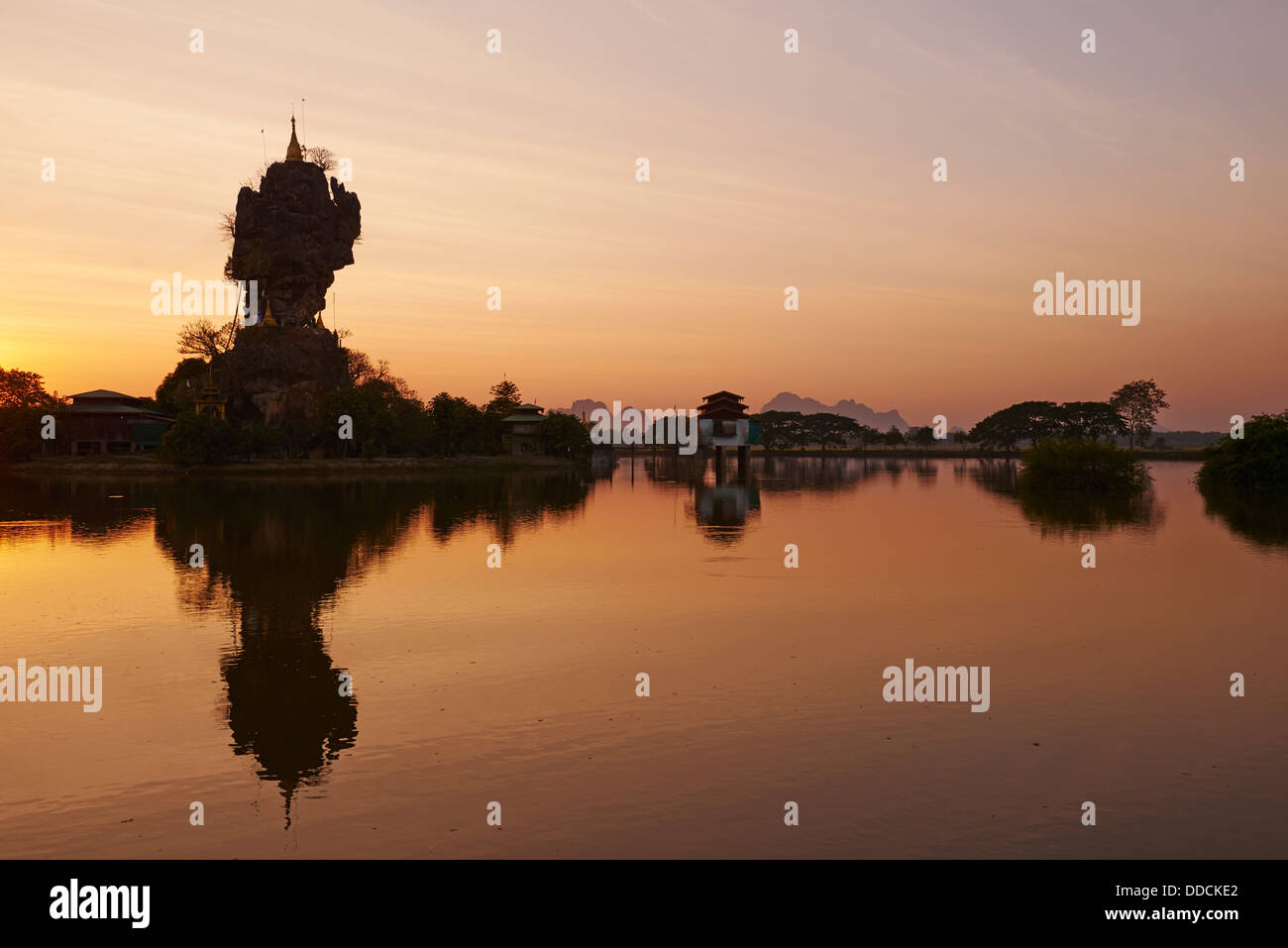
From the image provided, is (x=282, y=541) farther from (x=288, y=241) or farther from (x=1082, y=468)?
(x=288, y=241)

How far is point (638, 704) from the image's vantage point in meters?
16.2

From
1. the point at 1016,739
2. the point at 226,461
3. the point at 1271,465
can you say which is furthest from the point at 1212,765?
the point at 226,461

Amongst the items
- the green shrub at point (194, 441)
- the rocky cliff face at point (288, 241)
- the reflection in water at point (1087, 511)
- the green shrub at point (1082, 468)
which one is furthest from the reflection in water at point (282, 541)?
the rocky cliff face at point (288, 241)

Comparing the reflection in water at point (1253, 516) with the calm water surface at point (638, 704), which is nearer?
the calm water surface at point (638, 704)

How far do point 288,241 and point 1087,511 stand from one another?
10495 cm

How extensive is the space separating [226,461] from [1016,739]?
98.7m

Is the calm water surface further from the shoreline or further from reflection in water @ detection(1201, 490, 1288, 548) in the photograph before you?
the shoreline

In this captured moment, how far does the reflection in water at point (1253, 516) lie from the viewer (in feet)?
140

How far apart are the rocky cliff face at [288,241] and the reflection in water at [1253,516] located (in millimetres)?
107569

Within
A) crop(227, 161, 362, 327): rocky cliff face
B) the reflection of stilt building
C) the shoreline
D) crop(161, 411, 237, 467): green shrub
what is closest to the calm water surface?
the reflection of stilt building

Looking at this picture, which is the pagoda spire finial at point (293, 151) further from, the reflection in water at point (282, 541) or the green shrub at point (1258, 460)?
the green shrub at point (1258, 460)

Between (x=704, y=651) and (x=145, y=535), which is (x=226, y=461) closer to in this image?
(x=145, y=535)
